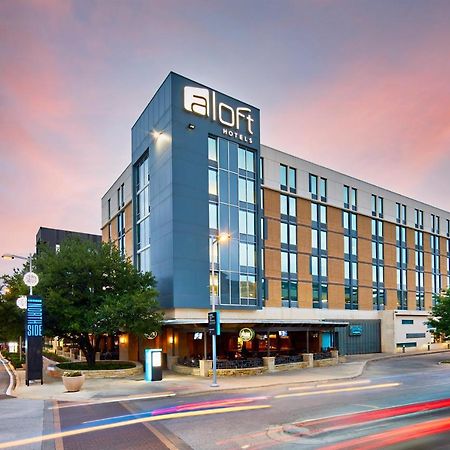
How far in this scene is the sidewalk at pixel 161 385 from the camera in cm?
2181

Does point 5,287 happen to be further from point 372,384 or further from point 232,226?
point 372,384

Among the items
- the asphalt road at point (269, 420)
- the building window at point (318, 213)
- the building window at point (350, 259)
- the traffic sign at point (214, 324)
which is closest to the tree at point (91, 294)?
the traffic sign at point (214, 324)

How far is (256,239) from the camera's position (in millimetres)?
39281

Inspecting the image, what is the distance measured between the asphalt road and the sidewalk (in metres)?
1.52

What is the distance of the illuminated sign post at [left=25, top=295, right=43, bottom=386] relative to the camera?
25922mm

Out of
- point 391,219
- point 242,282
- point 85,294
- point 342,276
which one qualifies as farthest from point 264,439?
point 391,219

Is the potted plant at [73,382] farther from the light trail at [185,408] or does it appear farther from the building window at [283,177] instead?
the building window at [283,177]

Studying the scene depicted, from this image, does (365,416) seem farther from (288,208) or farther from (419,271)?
(419,271)

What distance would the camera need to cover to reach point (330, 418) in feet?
50.6

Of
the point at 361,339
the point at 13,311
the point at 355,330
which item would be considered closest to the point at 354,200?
the point at 355,330

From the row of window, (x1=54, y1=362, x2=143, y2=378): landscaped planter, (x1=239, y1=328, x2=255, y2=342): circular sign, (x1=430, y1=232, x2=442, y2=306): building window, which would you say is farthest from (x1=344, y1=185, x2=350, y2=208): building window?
(x1=54, y1=362, x2=143, y2=378): landscaped planter

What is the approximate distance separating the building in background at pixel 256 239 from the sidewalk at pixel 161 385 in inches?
158

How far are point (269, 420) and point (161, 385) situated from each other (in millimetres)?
11102

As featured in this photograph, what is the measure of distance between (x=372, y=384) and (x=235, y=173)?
1978 centimetres
